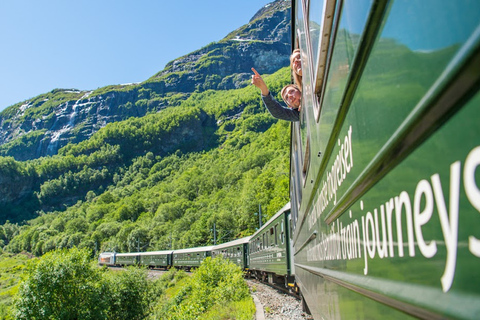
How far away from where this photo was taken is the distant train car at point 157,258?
133 ft

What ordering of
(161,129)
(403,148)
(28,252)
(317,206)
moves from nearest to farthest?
(403,148), (317,206), (28,252), (161,129)

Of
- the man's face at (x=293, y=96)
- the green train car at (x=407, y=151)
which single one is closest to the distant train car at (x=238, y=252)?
the man's face at (x=293, y=96)

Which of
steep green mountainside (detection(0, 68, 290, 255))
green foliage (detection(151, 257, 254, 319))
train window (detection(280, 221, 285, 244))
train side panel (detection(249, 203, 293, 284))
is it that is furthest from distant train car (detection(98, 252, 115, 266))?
train window (detection(280, 221, 285, 244))

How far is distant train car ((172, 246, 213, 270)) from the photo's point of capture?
30.5 m

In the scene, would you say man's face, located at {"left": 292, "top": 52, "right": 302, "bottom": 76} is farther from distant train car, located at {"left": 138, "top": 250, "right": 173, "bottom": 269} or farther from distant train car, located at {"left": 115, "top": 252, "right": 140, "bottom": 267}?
distant train car, located at {"left": 115, "top": 252, "right": 140, "bottom": 267}

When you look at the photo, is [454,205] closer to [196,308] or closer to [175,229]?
[196,308]

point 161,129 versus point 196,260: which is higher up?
point 161,129

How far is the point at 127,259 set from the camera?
51125mm

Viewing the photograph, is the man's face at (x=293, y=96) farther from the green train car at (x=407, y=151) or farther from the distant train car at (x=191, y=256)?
the distant train car at (x=191, y=256)

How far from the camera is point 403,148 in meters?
1.09

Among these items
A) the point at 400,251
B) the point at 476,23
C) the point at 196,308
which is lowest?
the point at 196,308

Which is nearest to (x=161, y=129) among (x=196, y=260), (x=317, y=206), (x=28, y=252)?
(x=28, y=252)

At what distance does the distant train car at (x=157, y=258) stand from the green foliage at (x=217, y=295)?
18.5 m

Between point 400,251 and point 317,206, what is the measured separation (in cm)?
201
